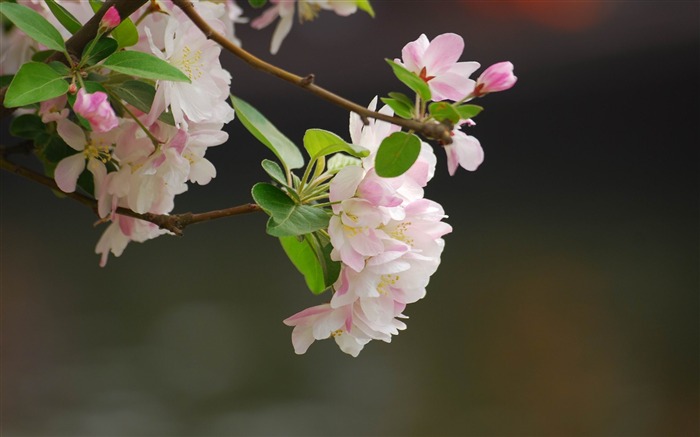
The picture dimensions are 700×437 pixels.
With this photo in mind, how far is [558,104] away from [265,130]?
3.40m

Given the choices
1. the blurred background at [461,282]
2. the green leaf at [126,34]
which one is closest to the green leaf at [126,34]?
the green leaf at [126,34]

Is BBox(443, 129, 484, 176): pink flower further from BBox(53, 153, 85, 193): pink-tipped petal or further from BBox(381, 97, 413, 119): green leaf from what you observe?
BBox(53, 153, 85, 193): pink-tipped petal

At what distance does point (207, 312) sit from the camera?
2215mm

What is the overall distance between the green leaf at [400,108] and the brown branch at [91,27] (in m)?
0.14

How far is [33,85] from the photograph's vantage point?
371 millimetres

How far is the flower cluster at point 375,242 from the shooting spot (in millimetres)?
391

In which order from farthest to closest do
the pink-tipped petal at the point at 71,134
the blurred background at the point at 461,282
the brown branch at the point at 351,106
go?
1. the blurred background at the point at 461,282
2. the pink-tipped petal at the point at 71,134
3. the brown branch at the point at 351,106

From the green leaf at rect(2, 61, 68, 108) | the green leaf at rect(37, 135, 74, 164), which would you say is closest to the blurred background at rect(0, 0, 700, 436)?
the green leaf at rect(37, 135, 74, 164)

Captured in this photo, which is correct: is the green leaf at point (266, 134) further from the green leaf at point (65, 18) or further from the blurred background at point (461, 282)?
the blurred background at point (461, 282)

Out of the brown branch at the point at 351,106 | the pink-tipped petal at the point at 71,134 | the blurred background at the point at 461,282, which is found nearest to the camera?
the brown branch at the point at 351,106

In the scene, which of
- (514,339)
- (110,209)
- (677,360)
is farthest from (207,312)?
(110,209)

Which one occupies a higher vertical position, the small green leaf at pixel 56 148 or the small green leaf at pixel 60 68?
the small green leaf at pixel 60 68

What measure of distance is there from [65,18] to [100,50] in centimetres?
3

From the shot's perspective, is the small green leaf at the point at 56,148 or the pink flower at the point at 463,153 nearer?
the pink flower at the point at 463,153
